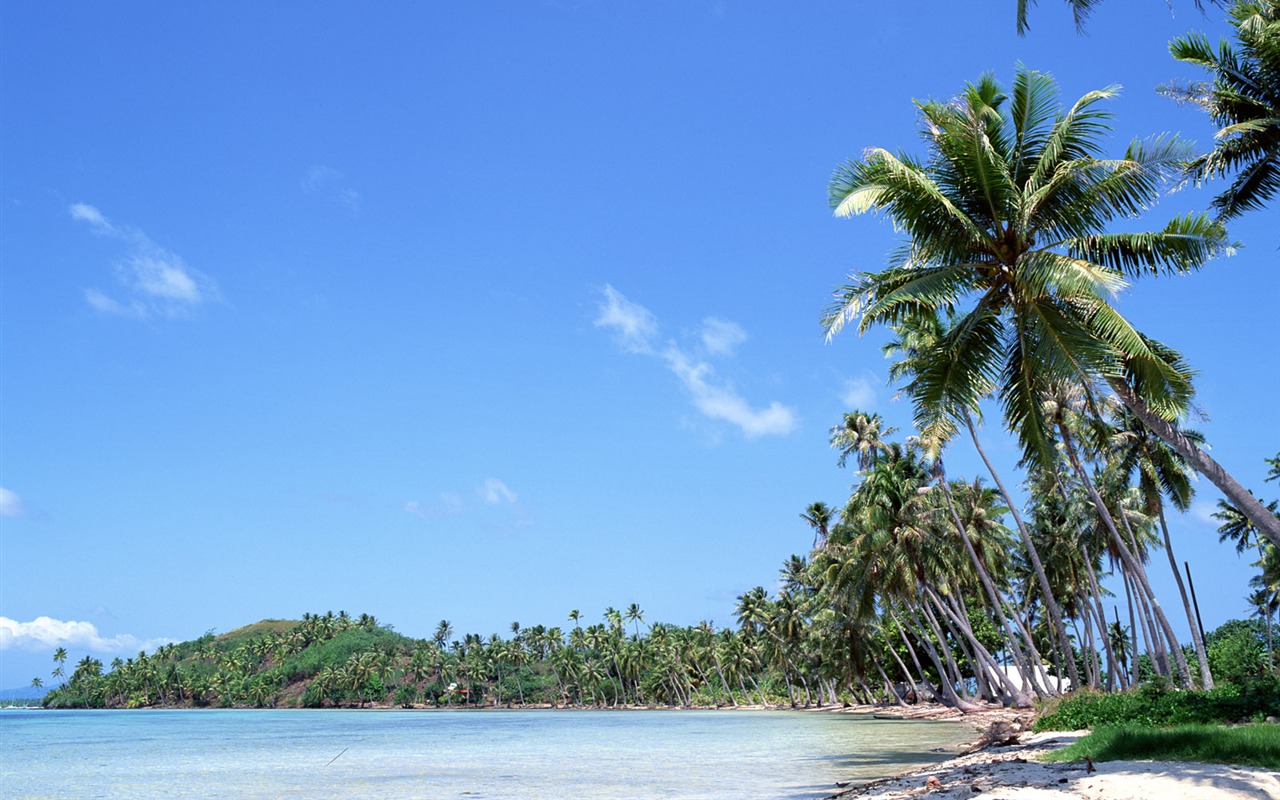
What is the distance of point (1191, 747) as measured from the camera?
1191 centimetres

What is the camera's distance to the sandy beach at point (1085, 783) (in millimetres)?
9461

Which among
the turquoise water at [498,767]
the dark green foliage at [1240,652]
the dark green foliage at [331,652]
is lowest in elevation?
the turquoise water at [498,767]

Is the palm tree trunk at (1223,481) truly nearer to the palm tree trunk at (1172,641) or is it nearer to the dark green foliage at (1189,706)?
the dark green foliage at (1189,706)

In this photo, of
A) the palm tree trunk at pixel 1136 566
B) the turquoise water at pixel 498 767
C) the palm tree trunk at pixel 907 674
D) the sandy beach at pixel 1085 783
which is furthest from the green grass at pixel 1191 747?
the palm tree trunk at pixel 907 674

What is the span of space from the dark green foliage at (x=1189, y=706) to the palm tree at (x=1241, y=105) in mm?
9378

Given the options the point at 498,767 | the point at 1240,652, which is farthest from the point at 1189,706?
the point at 1240,652

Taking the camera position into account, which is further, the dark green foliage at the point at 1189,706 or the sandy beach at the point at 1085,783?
the dark green foliage at the point at 1189,706

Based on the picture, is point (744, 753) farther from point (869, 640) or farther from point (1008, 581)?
point (869, 640)

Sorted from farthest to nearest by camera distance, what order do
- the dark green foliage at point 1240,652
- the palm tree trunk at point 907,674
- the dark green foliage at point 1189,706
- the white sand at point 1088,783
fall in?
1. the palm tree trunk at point 907,674
2. the dark green foliage at point 1240,652
3. the dark green foliage at point 1189,706
4. the white sand at point 1088,783

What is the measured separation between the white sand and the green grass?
15.9 inches

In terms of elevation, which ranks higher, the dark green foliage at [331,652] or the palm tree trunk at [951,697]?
the dark green foliage at [331,652]

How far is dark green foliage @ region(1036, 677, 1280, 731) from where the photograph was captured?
1694cm

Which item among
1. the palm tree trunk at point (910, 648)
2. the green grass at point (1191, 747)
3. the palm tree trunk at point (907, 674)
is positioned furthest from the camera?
the palm tree trunk at point (907, 674)

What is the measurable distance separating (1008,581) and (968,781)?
41676 mm
